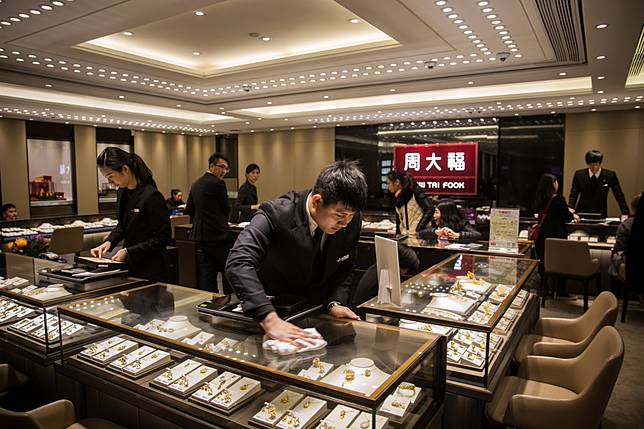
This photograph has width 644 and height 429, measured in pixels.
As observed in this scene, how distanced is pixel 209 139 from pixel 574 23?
36.5 ft

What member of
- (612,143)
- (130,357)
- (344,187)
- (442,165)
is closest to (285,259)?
(344,187)

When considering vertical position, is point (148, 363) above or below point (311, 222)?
below

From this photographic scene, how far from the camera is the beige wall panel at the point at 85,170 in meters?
10.8

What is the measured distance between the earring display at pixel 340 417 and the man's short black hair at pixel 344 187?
75 cm

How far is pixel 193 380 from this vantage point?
6.02 ft

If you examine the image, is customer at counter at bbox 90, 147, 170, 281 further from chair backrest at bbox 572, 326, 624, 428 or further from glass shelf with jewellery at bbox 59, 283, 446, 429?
chair backrest at bbox 572, 326, 624, 428

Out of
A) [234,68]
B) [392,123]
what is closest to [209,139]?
[392,123]

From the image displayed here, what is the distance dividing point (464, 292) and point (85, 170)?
1061 cm

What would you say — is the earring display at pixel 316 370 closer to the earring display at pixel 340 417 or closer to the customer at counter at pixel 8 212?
the earring display at pixel 340 417

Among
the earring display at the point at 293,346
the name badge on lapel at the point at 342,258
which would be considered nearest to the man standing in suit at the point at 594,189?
the name badge on lapel at the point at 342,258

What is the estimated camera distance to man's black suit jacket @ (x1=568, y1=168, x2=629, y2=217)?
7.28 m

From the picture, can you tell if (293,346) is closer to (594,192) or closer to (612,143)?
(594,192)

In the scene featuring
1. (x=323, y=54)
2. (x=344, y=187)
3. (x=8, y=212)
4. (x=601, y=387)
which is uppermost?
(x=323, y=54)

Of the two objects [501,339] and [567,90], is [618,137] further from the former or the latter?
[501,339]
